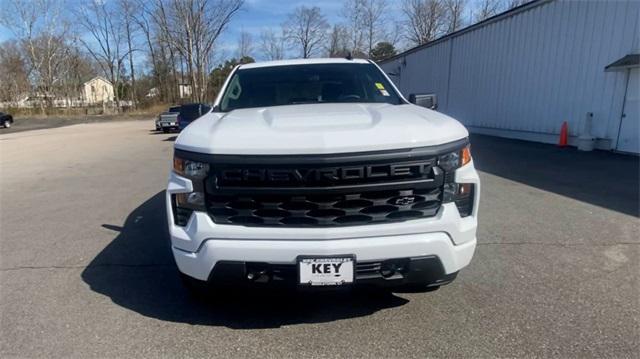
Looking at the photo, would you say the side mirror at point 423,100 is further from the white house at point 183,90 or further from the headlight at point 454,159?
the white house at point 183,90

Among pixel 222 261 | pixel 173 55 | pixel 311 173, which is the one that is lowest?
pixel 222 261

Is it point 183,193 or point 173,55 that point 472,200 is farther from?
point 173,55

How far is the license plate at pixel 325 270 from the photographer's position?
2.22 m

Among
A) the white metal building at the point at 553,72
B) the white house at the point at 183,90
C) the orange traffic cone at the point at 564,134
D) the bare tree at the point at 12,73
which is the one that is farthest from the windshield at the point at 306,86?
the bare tree at the point at 12,73

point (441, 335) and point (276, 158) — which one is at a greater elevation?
point (276, 158)

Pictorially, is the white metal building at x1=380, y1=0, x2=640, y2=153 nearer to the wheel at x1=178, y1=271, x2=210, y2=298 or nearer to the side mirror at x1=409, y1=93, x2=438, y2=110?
the side mirror at x1=409, y1=93, x2=438, y2=110

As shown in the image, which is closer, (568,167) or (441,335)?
(441,335)

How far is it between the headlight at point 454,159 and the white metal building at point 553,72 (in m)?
10.0

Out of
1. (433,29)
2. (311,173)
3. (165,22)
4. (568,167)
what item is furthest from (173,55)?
(311,173)

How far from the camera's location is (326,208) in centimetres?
229

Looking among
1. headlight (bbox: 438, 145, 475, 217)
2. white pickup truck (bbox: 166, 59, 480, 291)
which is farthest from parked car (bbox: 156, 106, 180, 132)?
headlight (bbox: 438, 145, 475, 217)

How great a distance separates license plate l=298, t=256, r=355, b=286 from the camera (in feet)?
7.27

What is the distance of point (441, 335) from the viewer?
8.34 ft

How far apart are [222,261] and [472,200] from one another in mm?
1608
